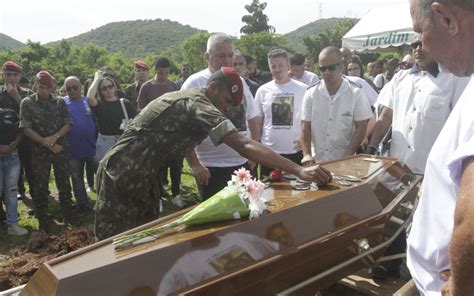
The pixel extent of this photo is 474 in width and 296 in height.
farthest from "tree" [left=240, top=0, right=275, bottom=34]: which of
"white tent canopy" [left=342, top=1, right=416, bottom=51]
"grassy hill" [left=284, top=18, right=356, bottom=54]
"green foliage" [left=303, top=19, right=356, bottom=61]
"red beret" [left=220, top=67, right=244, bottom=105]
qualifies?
"grassy hill" [left=284, top=18, right=356, bottom=54]

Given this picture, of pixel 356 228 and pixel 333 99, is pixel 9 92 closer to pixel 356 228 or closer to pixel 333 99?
pixel 333 99

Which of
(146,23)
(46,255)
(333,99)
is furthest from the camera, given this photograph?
(146,23)

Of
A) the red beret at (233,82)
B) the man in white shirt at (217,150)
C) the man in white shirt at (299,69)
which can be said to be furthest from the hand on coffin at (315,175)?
the man in white shirt at (299,69)

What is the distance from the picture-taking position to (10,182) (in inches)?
191

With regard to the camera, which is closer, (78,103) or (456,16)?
(456,16)

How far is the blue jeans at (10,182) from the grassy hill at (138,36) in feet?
366

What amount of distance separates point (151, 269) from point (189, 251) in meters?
0.20

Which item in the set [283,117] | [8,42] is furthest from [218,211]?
[8,42]

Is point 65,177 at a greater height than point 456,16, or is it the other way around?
point 456,16

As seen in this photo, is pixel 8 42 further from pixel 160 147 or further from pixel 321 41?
pixel 160 147

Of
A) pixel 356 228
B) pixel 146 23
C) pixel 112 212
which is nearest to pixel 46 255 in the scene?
pixel 112 212

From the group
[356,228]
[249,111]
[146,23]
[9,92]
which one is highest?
[146,23]

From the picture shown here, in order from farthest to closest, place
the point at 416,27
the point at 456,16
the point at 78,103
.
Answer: the point at 78,103 → the point at 416,27 → the point at 456,16

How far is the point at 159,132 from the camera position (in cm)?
248
